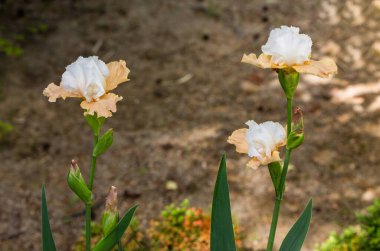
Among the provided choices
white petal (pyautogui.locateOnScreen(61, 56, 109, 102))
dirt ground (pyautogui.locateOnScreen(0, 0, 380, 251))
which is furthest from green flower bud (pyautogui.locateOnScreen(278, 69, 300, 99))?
dirt ground (pyautogui.locateOnScreen(0, 0, 380, 251))

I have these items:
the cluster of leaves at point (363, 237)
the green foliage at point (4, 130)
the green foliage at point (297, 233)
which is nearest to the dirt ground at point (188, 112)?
the green foliage at point (4, 130)

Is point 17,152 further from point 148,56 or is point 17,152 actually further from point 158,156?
point 148,56

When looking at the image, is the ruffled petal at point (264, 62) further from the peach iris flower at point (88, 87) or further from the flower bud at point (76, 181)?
the flower bud at point (76, 181)

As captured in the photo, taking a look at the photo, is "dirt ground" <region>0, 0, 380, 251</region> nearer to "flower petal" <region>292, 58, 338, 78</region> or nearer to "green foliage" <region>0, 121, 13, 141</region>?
"green foliage" <region>0, 121, 13, 141</region>

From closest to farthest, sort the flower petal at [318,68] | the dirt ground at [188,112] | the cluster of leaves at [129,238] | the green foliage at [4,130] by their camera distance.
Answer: the flower petal at [318,68] → the cluster of leaves at [129,238] → the dirt ground at [188,112] → the green foliage at [4,130]

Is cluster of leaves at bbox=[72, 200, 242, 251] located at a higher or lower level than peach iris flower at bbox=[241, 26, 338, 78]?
higher

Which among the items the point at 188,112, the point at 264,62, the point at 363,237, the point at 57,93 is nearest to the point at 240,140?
the point at 264,62

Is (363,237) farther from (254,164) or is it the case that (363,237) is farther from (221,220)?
(254,164)
